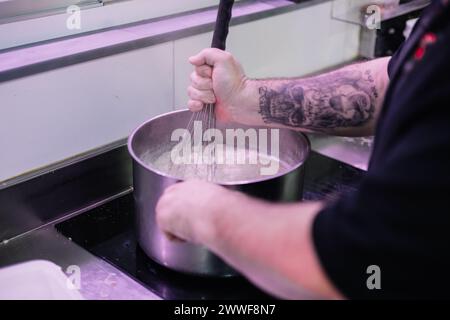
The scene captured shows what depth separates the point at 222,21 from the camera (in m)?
1.07

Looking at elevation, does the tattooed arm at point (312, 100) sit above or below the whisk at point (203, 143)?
above

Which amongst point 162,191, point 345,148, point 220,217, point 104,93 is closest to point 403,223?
point 220,217

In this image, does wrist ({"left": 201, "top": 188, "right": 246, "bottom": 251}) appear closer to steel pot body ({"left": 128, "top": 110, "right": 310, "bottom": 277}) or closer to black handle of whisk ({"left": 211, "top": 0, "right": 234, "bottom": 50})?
steel pot body ({"left": 128, "top": 110, "right": 310, "bottom": 277})

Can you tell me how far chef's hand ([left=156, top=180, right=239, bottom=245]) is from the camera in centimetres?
78

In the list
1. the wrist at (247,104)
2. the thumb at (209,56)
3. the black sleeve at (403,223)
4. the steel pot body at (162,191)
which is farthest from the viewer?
the wrist at (247,104)

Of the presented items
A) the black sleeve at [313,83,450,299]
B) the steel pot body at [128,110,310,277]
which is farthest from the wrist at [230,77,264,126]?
the black sleeve at [313,83,450,299]

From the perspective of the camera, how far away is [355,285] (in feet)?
2.17

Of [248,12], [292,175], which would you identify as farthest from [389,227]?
[248,12]

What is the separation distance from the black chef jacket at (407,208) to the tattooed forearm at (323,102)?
52cm

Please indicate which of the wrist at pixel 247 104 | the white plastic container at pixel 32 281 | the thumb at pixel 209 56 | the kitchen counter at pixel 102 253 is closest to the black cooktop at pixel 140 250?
the kitchen counter at pixel 102 253

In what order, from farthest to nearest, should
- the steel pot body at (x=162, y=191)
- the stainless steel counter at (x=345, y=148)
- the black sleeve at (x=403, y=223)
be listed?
the stainless steel counter at (x=345, y=148)
the steel pot body at (x=162, y=191)
the black sleeve at (x=403, y=223)

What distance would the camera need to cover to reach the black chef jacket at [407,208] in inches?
23.8

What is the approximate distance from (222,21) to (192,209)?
40 cm

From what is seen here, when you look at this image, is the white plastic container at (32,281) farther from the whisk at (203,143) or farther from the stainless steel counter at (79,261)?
the whisk at (203,143)
